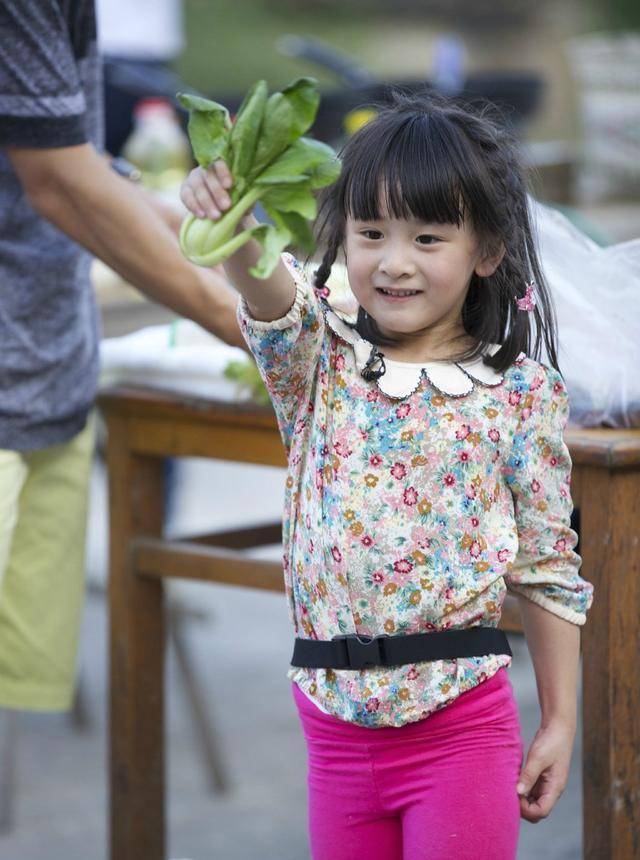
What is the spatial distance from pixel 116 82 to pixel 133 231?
2030mm

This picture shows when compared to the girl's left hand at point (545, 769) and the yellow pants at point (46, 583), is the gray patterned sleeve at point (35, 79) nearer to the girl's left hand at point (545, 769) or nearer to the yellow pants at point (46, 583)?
the yellow pants at point (46, 583)

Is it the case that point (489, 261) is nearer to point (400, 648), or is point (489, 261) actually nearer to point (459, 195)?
point (459, 195)

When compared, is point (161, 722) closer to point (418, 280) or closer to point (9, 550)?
point (9, 550)

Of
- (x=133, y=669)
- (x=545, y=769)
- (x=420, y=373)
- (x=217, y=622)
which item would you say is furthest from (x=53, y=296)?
(x=217, y=622)

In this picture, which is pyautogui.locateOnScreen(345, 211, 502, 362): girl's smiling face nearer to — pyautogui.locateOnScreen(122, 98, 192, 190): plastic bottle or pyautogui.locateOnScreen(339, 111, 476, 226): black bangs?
pyautogui.locateOnScreen(339, 111, 476, 226): black bangs

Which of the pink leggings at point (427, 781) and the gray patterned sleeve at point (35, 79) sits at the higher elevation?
the gray patterned sleeve at point (35, 79)

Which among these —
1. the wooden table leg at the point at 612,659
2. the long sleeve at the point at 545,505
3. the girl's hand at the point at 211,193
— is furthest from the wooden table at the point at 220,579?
the girl's hand at the point at 211,193

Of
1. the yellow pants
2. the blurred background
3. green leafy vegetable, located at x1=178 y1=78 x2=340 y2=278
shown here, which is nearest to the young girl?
green leafy vegetable, located at x1=178 y1=78 x2=340 y2=278

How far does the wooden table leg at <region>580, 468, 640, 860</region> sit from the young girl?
0.91 ft

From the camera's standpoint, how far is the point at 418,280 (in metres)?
1.59

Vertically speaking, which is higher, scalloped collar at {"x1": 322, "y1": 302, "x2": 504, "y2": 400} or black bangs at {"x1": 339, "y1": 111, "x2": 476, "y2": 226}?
black bangs at {"x1": 339, "y1": 111, "x2": 476, "y2": 226}

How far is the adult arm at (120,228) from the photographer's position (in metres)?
2.06

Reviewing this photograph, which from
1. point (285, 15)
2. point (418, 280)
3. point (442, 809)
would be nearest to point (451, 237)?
point (418, 280)

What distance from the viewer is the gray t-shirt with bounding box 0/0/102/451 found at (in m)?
2.01
